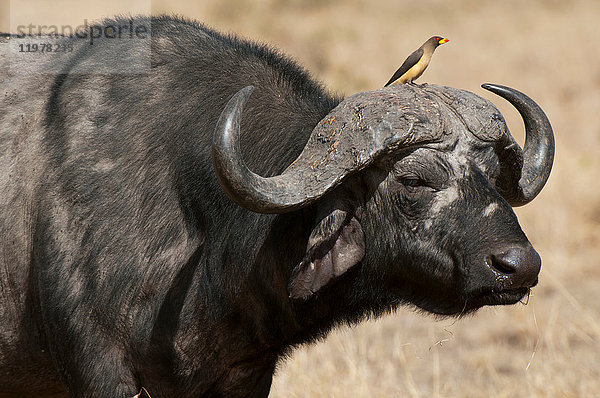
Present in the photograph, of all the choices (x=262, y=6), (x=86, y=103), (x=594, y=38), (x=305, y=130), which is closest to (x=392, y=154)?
(x=305, y=130)

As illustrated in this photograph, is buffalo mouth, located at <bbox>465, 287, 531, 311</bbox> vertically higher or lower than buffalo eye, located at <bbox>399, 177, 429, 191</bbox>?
lower

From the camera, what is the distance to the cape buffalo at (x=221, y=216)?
3.31 metres

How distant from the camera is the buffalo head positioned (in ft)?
10.5

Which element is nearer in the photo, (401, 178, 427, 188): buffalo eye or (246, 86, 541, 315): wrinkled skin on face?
(246, 86, 541, 315): wrinkled skin on face

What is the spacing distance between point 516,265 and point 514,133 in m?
8.34

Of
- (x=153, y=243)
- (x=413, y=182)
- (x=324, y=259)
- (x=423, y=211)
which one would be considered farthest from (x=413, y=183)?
(x=153, y=243)

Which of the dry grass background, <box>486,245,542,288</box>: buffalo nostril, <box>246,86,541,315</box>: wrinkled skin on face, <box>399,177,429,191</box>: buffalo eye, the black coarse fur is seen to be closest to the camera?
<box>486,245,542,288</box>: buffalo nostril

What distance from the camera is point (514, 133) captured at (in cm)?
1114

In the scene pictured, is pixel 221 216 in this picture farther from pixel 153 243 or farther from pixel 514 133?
pixel 514 133

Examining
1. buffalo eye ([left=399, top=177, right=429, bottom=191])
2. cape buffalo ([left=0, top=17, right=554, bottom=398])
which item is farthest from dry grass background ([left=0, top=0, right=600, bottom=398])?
buffalo eye ([left=399, top=177, right=429, bottom=191])

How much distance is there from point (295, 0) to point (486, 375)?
46.6ft

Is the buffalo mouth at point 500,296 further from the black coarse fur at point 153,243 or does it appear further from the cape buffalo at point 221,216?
the black coarse fur at point 153,243

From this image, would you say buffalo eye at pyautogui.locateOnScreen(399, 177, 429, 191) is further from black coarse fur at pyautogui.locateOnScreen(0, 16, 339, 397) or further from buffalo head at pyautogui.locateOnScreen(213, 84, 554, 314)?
black coarse fur at pyautogui.locateOnScreen(0, 16, 339, 397)

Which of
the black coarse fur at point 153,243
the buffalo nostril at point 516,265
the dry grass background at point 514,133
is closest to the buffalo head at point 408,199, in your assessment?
the buffalo nostril at point 516,265
